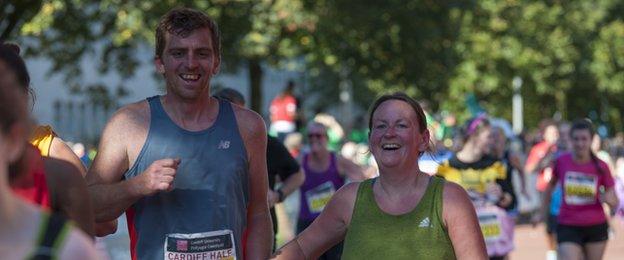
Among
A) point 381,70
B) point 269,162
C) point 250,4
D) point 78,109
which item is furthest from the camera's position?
point 78,109

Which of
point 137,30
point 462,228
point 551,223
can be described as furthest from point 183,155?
point 137,30

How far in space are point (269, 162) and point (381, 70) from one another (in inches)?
809

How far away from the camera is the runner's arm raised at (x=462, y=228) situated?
5.09 metres

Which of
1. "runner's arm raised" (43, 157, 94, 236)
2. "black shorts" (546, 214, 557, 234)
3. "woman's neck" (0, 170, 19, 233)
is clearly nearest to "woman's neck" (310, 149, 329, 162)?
"black shorts" (546, 214, 557, 234)

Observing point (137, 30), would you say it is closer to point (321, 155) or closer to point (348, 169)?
point (321, 155)

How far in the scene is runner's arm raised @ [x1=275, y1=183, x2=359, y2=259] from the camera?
527 cm

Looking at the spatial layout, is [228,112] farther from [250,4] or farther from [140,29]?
[250,4]

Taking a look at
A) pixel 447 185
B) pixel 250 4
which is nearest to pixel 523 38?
pixel 250 4

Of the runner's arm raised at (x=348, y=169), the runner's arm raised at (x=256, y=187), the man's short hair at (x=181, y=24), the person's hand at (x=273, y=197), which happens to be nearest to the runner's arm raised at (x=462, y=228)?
the runner's arm raised at (x=256, y=187)

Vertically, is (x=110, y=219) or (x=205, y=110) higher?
(x=205, y=110)

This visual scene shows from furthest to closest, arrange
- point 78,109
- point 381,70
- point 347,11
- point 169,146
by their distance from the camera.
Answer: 1. point 78,109
2. point 381,70
3. point 347,11
4. point 169,146

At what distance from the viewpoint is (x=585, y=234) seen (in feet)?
42.3

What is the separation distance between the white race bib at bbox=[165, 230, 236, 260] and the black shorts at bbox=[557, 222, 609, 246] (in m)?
8.26

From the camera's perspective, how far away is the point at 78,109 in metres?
35.8
